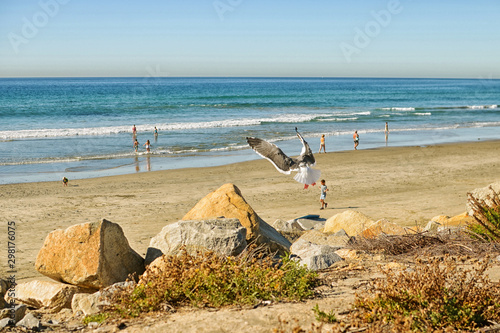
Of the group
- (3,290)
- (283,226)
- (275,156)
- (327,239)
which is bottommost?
(283,226)

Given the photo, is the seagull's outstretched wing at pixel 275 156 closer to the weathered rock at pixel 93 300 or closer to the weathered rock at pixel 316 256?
the weathered rock at pixel 316 256

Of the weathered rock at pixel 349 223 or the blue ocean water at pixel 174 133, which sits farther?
the blue ocean water at pixel 174 133

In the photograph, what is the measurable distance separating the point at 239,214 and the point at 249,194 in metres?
10.7

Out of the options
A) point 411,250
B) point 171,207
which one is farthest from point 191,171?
point 411,250

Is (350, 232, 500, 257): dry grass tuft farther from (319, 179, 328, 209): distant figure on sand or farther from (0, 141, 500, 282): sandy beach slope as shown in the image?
(319, 179, 328, 209): distant figure on sand

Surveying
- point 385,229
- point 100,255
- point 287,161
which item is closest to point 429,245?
point 385,229

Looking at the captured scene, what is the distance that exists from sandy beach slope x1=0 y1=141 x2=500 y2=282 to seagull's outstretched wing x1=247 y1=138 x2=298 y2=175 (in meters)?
4.82

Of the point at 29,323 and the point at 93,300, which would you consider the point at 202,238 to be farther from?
the point at 29,323

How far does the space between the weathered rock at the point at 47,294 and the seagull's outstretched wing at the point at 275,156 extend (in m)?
3.76

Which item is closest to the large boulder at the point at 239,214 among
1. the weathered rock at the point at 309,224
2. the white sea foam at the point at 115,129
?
the weathered rock at the point at 309,224

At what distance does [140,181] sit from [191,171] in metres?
2.99

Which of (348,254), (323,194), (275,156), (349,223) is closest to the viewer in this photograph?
(348,254)

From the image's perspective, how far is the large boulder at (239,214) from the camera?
8.45 meters

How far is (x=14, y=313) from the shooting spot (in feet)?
21.4
